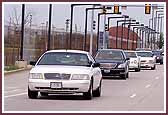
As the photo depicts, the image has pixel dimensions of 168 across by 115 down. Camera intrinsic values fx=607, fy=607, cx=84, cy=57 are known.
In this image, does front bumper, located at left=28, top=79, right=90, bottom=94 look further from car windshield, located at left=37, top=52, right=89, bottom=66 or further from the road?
car windshield, located at left=37, top=52, right=89, bottom=66

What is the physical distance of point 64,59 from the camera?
18.2 meters

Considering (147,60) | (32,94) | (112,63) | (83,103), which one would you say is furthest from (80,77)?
→ (147,60)

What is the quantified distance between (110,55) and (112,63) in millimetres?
854

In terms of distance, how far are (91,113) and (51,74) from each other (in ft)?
11.3

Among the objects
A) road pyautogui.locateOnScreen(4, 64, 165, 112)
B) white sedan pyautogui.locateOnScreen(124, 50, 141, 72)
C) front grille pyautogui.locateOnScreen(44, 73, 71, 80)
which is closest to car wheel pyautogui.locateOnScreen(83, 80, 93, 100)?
road pyautogui.locateOnScreen(4, 64, 165, 112)

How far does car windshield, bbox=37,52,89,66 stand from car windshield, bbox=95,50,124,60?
40.8 feet

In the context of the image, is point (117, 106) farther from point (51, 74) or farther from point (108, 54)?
point (108, 54)

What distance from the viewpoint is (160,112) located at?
14492mm

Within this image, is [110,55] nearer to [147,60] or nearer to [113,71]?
[113,71]

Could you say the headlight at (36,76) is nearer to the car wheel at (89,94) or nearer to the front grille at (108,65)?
the car wheel at (89,94)

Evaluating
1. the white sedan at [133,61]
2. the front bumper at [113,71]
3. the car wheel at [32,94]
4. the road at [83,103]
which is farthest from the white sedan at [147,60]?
the car wheel at [32,94]

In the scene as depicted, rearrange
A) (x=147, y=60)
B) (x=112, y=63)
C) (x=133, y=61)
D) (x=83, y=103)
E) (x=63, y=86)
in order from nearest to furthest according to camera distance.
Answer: (x=83, y=103) < (x=63, y=86) < (x=112, y=63) < (x=133, y=61) < (x=147, y=60)

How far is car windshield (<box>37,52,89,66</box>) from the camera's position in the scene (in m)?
18.0

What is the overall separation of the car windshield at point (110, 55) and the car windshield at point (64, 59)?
40.8 feet
